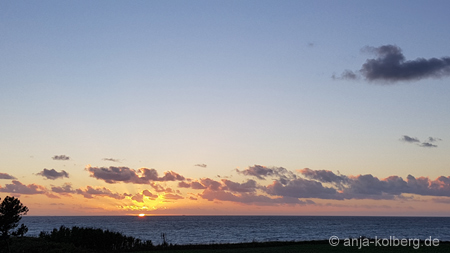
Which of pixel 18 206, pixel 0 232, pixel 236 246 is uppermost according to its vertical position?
pixel 18 206

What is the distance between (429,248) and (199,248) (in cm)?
2786

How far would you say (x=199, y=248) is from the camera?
53.3m

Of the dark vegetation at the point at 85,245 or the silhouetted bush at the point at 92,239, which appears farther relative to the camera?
the silhouetted bush at the point at 92,239

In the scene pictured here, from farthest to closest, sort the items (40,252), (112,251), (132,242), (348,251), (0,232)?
(132,242), (112,251), (348,251), (40,252), (0,232)

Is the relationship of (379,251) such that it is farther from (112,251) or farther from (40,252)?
(40,252)

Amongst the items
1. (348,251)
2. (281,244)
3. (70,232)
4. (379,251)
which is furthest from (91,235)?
(379,251)

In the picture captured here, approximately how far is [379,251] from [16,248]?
39872 mm

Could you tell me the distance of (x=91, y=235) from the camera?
5228 cm

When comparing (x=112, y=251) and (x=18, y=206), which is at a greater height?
(x=18, y=206)

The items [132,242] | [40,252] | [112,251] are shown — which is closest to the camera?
[40,252]

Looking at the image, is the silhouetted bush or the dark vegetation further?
the silhouetted bush

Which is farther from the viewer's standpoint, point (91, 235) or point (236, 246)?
point (236, 246)

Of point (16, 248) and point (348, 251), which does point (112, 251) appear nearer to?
point (16, 248)

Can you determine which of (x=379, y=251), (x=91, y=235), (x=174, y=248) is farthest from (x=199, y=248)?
(x=379, y=251)
